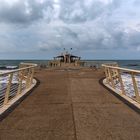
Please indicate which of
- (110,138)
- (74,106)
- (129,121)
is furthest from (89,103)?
(110,138)

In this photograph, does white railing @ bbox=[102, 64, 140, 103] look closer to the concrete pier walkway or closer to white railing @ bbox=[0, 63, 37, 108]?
the concrete pier walkway

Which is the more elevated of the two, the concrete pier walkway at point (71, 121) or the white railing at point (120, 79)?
the white railing at point (120, 79)

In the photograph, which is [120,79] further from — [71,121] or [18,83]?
A: [18,83]

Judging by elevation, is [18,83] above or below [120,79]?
below

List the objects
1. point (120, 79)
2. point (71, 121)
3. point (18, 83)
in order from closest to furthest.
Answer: point (71, 121), point (120, 79), point (18, 83)

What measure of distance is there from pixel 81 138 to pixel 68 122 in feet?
4.93

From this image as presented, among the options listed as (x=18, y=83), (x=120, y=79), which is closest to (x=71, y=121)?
(x=120, y=79)

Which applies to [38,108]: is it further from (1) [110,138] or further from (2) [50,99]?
(1) [110,138]

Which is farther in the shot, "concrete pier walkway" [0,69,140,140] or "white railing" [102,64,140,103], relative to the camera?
"white railing" [102,64,140,103]

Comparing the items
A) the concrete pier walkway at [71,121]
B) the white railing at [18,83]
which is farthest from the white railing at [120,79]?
the white railing at [18,83]

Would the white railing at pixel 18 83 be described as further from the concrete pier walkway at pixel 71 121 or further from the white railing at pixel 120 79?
the white railing at pixel 120 79

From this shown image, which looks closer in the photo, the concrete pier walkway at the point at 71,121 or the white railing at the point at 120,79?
the concrete pier walkway at the point at 71,121

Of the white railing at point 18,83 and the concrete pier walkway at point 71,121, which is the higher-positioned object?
the white railing at point 18,83

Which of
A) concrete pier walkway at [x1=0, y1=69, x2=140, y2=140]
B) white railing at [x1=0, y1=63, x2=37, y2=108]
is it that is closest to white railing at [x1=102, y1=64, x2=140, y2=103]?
concrete pier walkway at [x1=0, y1=69, x2=140, y2=140]
